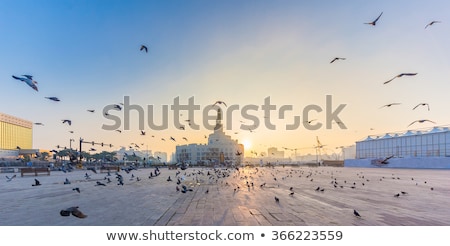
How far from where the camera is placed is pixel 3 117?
165 metres

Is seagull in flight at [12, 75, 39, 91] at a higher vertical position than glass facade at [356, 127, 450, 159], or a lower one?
higher

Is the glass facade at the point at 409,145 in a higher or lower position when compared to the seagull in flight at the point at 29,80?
lower

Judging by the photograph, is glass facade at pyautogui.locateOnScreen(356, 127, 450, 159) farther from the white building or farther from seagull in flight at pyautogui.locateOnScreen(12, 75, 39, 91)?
seagull in flight at pyautogui.locateOnScreen(12, 75, 39, 91)

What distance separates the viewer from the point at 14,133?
172 metres

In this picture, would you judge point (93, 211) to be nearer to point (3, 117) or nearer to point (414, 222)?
point (414, 222)

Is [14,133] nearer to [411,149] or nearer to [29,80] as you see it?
[29,80]

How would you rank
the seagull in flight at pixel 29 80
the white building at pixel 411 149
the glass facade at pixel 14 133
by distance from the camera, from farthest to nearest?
1. the glass facade at pixel 14 133
2. the white building at pixel 411 149
3. the seagull in flight at pixel 29 80

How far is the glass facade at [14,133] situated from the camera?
539ft

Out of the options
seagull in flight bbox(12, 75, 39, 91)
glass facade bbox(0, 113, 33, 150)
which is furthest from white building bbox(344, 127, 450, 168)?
glass facade bbox(0, 113, 33, 150)

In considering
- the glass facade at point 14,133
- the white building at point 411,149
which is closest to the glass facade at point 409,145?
the white building at point 411,149

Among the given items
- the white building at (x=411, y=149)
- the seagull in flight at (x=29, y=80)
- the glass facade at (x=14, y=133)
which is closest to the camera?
the seagull in flight at (x=29, y=80)

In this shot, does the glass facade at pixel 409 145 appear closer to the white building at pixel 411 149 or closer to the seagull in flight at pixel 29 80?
the white building at pixel 411 149

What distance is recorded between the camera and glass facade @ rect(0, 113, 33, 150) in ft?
539
